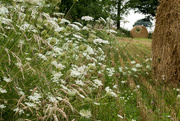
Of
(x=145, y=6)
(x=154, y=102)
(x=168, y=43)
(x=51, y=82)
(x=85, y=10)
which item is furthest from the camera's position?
(x=145, y=6)

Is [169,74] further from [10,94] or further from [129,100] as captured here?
[10,94]

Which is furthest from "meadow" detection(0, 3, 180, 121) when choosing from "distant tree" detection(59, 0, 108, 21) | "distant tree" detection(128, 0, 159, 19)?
"distant tree" detection(128, 0, 159, 19)

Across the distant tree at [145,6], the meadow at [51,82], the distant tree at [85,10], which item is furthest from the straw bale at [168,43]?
the distant tree at [145,6]

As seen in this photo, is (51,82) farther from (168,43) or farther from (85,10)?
(85,10)

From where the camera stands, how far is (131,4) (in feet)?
75.7

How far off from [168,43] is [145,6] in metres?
22.4

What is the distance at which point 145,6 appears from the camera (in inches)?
967

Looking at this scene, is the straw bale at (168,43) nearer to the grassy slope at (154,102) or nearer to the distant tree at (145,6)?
the grassy slope at (154,102)

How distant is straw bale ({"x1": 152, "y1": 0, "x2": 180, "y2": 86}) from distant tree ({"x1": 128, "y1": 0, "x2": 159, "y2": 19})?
19.8 metres

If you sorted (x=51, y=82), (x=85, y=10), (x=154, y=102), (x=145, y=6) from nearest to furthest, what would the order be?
(x=51, y=82)
(x=154, y=102)
(x=85, y=10)
(x=145, y=6)

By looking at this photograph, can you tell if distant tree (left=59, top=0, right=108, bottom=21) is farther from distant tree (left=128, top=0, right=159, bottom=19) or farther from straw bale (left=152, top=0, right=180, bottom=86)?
distant tree (left=128, top=0, right=159, bottom=19)

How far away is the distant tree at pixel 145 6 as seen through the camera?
22.8m

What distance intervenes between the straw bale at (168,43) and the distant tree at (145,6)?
64.9 ft

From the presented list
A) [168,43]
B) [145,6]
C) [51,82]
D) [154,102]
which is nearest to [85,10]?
[168,43]
